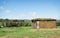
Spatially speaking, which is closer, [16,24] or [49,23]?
[49,23]

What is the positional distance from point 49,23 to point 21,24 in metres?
12.6

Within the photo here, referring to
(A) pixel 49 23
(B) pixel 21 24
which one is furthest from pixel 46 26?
(B) pixel 21 24

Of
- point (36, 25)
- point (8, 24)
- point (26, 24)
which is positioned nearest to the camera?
point (36, 25)

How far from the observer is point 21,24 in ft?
125

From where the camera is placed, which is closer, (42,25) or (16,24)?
(42,25)

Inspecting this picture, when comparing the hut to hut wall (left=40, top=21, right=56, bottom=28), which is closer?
the hut

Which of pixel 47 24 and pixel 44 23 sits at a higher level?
pixel 44 23

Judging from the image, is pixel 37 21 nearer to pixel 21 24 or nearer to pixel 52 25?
pixel 52 25

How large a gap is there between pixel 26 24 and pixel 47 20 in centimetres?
1275

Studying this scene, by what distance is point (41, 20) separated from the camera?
26969mm

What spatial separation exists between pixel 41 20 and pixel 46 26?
5.56 feet

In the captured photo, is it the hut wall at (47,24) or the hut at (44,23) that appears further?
the hut wall at (47,24)

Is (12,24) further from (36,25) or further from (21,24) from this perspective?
(36,25)

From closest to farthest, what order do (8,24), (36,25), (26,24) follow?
(36,25), (8,24), (26,24)
